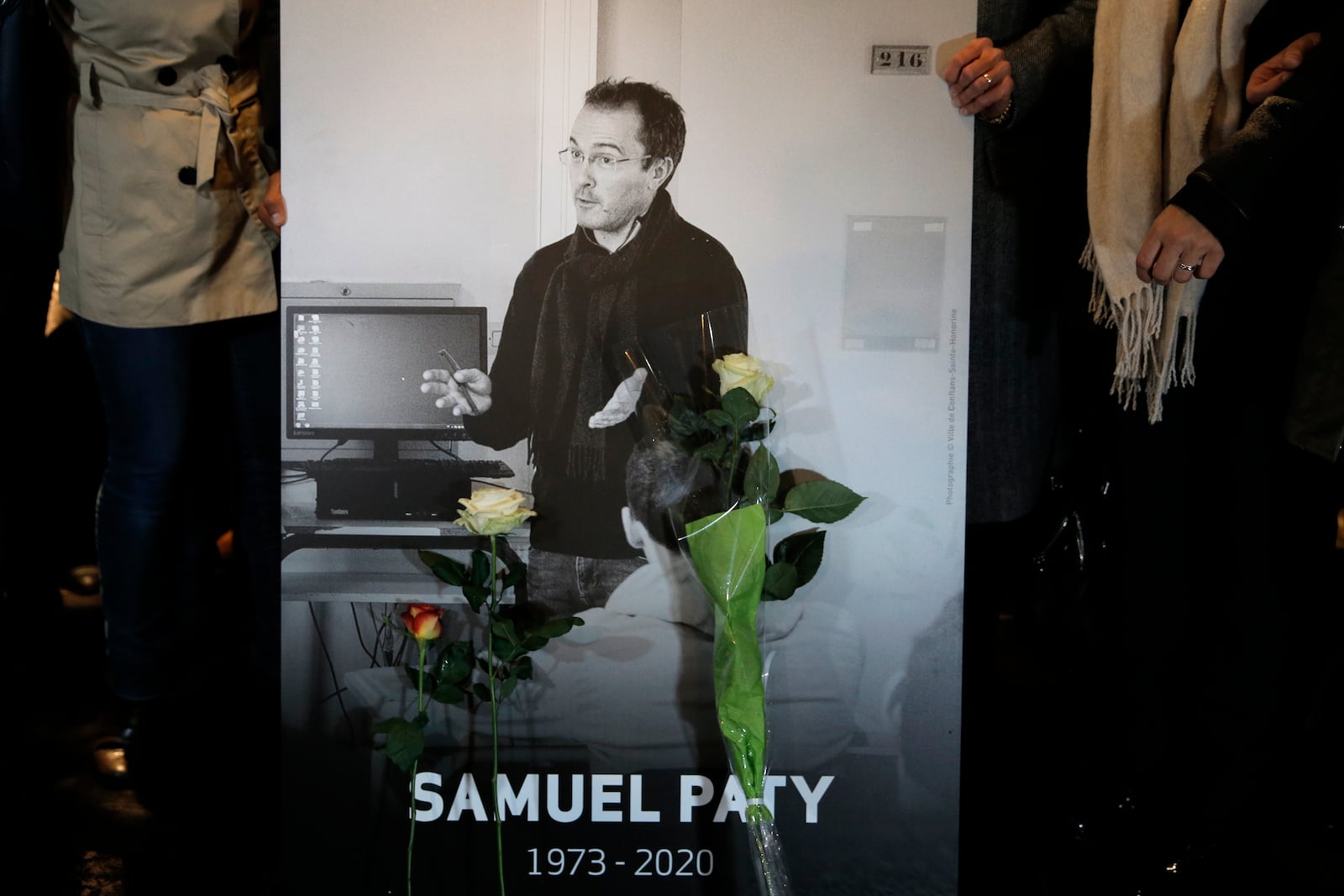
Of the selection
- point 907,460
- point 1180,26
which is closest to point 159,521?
point 907,460

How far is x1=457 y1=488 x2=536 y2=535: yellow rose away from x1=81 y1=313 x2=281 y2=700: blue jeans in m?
0.55

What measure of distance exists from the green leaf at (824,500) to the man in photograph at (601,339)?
196mm

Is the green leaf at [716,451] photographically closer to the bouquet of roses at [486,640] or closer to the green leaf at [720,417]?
the green leaf at [720,417]

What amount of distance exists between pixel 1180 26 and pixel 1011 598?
93 cm

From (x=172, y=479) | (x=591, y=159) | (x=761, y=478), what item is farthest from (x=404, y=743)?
(x=591, y=159)

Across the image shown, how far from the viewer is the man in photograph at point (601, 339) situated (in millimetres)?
1440

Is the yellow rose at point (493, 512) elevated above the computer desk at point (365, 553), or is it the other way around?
the yellow rose at point (493, 512)

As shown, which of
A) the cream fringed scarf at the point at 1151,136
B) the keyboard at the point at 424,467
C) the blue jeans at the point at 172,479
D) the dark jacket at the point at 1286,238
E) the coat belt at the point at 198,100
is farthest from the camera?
the blue jeans at the point at 172,479

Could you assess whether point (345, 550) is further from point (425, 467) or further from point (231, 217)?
point (231, 217)

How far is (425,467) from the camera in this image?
1.48 meters

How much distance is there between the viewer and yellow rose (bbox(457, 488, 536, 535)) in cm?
137

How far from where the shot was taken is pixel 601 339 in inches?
57.7

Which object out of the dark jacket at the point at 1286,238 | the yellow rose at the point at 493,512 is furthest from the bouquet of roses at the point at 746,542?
the dark jacket at the point at 1286,238

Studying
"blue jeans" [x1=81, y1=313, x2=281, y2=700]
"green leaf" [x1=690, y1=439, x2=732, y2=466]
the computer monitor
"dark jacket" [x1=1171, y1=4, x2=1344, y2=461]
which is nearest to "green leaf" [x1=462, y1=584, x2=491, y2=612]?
the computer monitor
